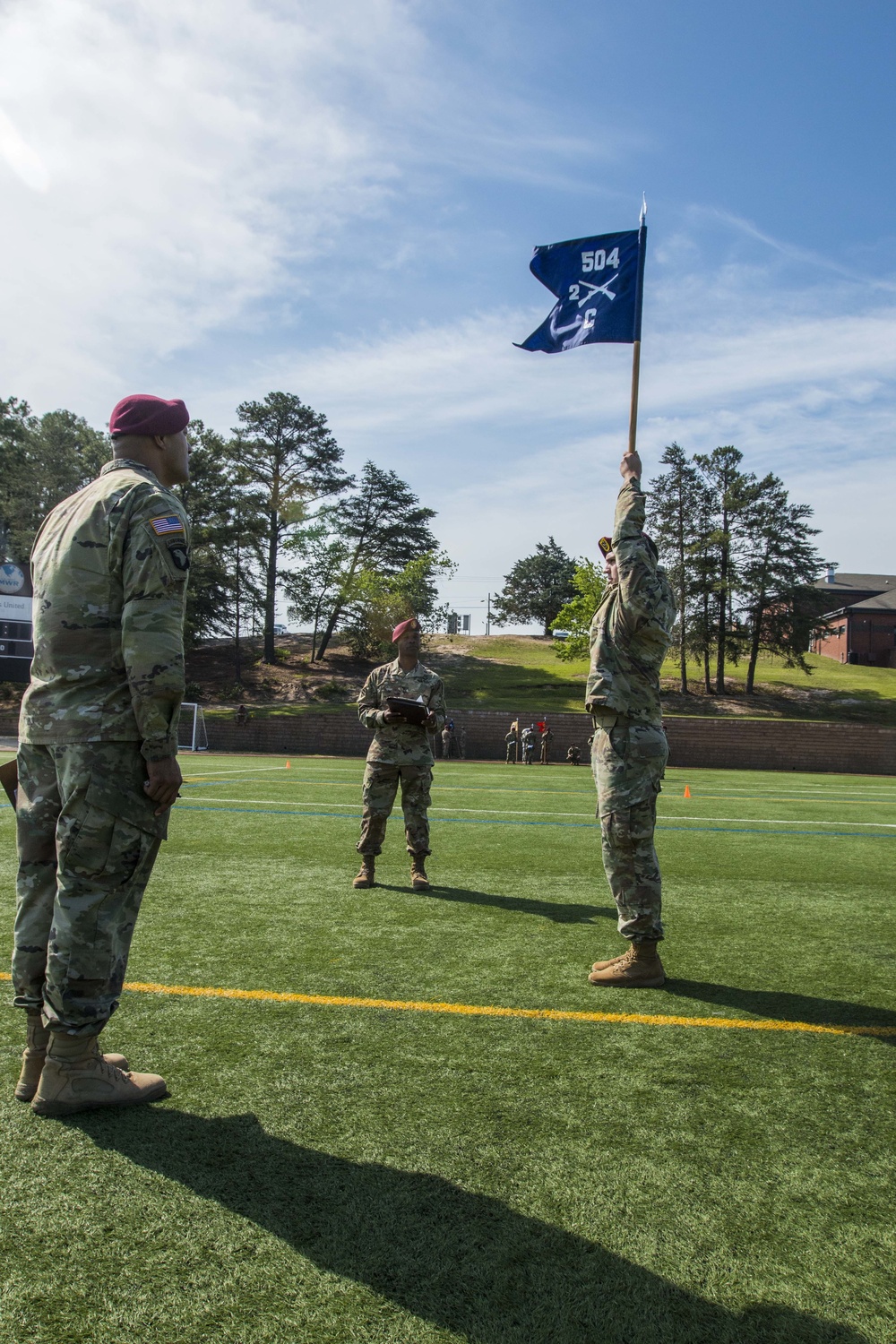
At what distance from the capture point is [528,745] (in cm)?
2988

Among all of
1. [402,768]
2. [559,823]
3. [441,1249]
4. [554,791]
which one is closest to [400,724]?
[402,768]

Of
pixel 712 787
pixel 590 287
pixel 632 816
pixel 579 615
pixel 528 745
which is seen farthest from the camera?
pixel 579 615

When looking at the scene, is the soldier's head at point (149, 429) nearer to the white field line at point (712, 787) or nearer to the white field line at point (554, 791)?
the white field line at point (554, 791)

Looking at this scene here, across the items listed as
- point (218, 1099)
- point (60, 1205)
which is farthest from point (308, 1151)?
point (60, 1205)

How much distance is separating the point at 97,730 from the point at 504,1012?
6.97ft

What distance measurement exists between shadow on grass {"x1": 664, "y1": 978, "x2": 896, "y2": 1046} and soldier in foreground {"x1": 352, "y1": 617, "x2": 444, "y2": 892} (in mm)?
2706

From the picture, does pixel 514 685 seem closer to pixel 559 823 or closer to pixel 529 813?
pixel 529 813

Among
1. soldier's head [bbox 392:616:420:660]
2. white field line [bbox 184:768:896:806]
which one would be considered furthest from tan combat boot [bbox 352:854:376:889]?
white field line [bbox 184:768:896:806]

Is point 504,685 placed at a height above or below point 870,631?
below

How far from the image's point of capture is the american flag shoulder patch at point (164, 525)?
2723mm

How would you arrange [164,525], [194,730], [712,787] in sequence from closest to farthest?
1. [164,525]
2. [712,787]
3. [194,730]

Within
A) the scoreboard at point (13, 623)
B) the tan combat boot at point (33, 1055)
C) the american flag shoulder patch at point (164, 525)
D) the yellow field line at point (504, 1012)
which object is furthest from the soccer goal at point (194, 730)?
the american flag shoulder patch at point (164, 525)

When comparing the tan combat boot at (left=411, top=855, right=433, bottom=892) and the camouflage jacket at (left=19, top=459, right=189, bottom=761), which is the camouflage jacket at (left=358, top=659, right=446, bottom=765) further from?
the camouflage jacket at (left=19, top=459, right=189, bottom=761)

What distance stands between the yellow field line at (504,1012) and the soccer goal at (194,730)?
27.2m
